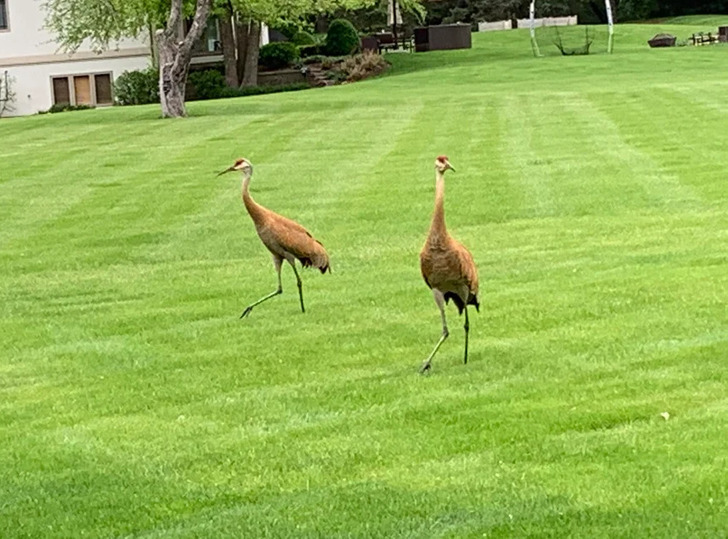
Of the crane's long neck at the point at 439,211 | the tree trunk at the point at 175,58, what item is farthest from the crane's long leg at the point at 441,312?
the tree trunk at the point at 175,58

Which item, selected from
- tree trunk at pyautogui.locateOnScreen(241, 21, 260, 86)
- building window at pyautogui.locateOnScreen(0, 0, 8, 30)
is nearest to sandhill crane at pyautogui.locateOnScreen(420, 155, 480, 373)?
tree trunk at pyautogui.locateOnScreen(241, 21, 260, 86)

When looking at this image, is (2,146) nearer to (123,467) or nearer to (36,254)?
(36,254)

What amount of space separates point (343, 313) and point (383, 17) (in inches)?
2794

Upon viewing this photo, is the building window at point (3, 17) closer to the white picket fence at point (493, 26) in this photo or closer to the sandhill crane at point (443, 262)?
the white picket fence at point (493, 26)

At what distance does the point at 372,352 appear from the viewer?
10.7 meters

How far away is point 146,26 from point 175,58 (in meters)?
19.6

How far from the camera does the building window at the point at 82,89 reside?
6000cm

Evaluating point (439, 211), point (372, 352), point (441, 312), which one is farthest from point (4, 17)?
point (439, 211)

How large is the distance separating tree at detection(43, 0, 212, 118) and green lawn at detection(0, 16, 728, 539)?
1328cm

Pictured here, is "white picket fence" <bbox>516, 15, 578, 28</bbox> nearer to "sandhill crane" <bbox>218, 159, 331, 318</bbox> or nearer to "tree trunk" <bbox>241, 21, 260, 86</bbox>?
"tree trunk" <bbox>241, 21, 260, 86</bbox>

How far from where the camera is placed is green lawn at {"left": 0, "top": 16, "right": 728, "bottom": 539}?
7.15 meters

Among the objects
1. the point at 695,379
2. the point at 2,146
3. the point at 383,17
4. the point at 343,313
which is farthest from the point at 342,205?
the point at 383,17

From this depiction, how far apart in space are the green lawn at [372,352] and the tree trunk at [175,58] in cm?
1306

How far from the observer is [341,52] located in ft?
204
